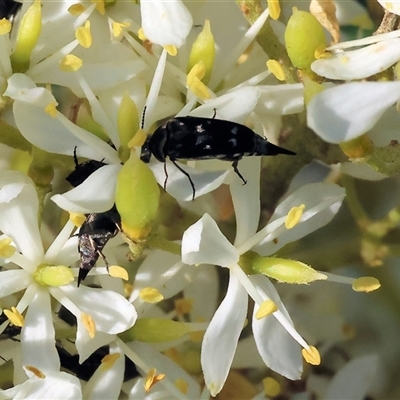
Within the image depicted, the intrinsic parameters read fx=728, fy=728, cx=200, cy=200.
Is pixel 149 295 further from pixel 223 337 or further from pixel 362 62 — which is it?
pixel 362 62

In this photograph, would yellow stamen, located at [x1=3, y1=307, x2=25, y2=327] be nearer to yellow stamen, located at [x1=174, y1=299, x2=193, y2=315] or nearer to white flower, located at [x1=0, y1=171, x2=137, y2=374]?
white flower, located at [x1=0, y1=171, x2=137, y2=374]

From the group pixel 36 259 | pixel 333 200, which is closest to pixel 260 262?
pixel 333 200

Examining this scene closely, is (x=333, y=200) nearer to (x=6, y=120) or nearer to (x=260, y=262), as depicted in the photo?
(x=260, y=262)

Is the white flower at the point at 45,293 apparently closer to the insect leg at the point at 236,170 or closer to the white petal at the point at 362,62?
the insect leg at the point at 236,170

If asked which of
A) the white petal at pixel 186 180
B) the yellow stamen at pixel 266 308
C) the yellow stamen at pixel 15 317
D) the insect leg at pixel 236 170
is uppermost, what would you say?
the white petal at pixel 186 180

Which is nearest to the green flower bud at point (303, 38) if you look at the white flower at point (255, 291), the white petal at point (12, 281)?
the white flower at point (255, 291)

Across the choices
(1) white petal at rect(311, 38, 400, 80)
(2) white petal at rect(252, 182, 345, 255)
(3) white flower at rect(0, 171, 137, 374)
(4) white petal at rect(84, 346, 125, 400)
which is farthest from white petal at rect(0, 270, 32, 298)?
(1) white petal at rect(311, 38, 400, 80)

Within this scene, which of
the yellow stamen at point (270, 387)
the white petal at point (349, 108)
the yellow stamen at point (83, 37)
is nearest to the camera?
the white petal at point (349, 108)
